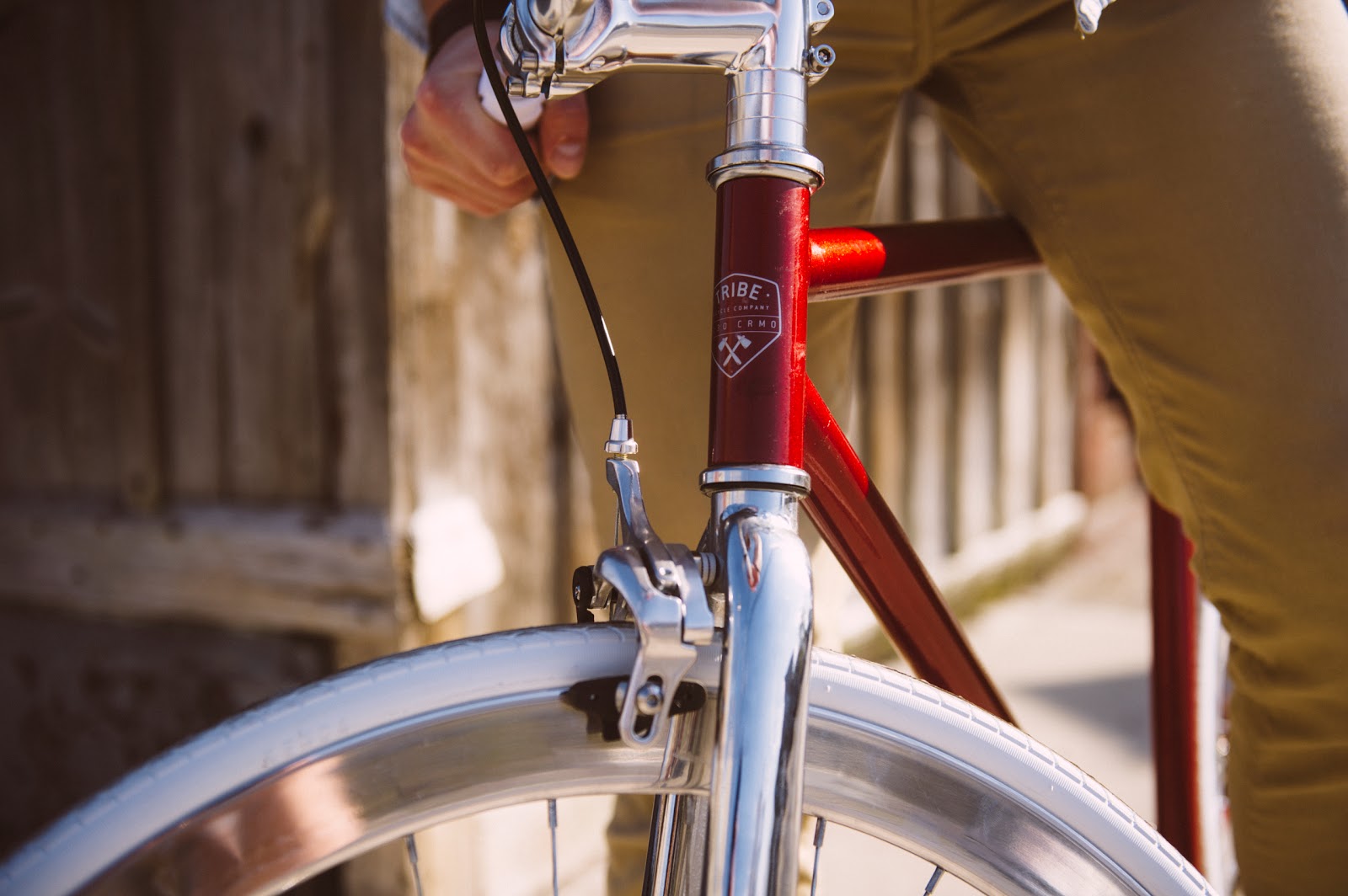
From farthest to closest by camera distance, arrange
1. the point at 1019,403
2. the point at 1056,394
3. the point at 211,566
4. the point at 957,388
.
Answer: the point at 1056,394 < the point at 1019,403 < the point at 957,388 < the point at 211,566

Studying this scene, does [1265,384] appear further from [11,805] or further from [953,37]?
[11,805]

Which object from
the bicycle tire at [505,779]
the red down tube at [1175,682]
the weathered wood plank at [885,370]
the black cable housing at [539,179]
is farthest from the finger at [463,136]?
the weathered wood plank at [885,370]

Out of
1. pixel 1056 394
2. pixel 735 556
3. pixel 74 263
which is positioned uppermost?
pixel 1056 394

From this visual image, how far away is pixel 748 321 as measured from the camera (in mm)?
497

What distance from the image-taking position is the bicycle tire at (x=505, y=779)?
43 centimetres

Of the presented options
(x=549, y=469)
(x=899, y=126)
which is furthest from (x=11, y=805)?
(x=899, y=126)

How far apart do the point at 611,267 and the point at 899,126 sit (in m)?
2.16

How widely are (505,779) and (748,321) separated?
0.23m

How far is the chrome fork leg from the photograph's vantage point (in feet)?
1.43

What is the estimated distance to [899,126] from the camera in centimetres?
271

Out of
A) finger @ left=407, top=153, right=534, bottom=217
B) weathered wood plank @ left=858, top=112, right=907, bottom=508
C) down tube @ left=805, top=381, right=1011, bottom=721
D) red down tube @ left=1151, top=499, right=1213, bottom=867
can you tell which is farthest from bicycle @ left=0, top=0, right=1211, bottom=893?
weathered wood plank @ left=858, top=112, right=907, bottom=508

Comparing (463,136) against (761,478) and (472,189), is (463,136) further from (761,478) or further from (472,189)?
(761,478)

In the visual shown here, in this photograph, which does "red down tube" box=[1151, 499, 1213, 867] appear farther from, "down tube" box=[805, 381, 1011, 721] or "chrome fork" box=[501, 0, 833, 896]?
"chrome fork" box=[501, 0, 833, 896]

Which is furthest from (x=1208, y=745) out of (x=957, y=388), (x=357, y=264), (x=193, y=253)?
(x=957, y=388)
